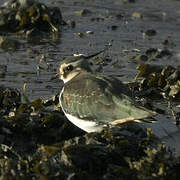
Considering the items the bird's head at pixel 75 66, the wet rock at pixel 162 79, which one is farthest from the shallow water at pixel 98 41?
the bird's head at pixel 75 66

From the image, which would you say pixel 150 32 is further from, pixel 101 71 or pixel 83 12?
pixel 101 71

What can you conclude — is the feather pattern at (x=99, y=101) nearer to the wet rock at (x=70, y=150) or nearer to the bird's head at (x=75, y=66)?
the wet rock at (x=70, y=150)

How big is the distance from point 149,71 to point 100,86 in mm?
2245

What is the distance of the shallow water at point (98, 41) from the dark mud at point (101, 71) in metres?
0.01

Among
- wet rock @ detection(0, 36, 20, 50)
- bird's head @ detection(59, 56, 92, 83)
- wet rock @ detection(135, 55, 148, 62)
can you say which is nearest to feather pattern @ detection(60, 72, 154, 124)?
bird's head @ detection(59, 56, 92, 83)

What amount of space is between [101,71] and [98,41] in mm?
1682

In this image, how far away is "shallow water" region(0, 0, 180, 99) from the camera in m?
8.39

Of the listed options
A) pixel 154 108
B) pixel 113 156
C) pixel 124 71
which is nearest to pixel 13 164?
pixel 113 156

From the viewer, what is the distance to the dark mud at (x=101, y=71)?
5.11 m

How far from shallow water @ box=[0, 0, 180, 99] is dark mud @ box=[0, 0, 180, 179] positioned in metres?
0.01

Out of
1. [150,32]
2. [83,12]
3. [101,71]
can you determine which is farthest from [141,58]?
[83,12]

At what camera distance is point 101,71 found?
8773 millimetres

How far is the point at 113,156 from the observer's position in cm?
544

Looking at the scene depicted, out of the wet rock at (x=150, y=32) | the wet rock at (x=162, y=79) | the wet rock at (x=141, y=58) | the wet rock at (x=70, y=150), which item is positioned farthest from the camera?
the wet rock at (x=150, y=32)
